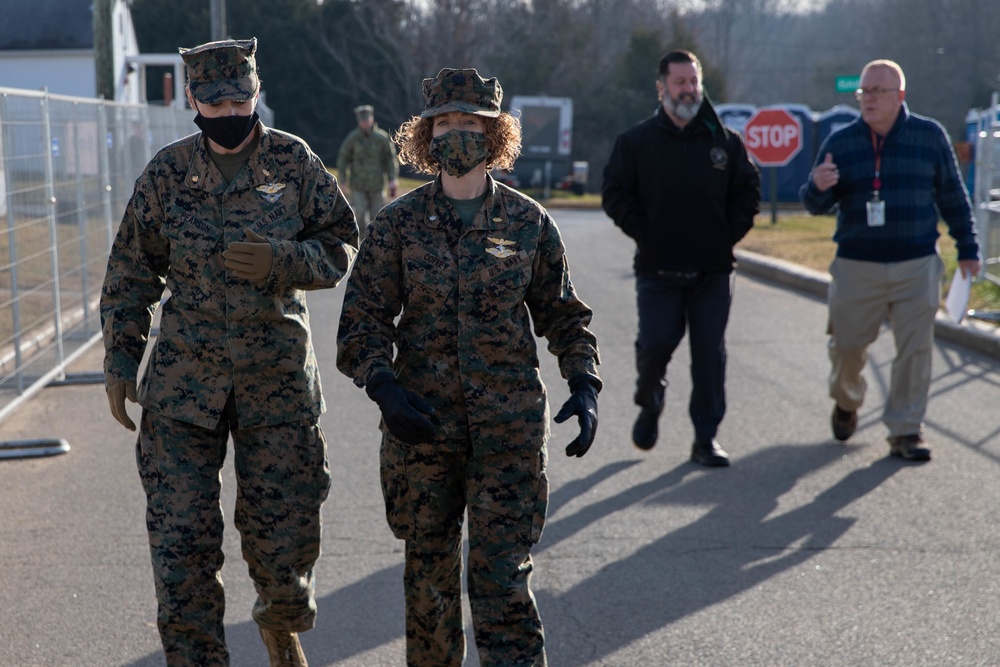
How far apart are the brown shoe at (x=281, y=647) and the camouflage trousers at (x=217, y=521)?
47mm

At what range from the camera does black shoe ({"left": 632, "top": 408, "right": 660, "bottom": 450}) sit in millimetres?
7121

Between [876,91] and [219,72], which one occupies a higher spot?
[219,72]

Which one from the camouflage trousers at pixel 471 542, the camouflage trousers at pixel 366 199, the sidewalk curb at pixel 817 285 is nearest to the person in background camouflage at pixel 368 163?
the camouflage trousers at pixel 366 199

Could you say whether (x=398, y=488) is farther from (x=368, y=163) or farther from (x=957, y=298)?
(x=368, y=163)

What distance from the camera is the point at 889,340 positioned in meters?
11.0

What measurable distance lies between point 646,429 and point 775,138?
15.1m

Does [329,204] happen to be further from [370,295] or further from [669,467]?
[669,467]

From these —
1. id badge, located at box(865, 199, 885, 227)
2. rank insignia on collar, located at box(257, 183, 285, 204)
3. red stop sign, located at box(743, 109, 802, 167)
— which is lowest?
red stop sign, located at box(743, 109, 802, 167)

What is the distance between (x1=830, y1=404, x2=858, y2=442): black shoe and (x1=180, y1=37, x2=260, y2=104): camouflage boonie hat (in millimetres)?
4755

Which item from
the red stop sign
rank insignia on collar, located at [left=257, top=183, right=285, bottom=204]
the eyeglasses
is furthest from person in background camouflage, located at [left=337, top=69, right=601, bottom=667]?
the red stop sign

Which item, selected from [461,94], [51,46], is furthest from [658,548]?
[51,46]

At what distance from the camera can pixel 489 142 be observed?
365cm

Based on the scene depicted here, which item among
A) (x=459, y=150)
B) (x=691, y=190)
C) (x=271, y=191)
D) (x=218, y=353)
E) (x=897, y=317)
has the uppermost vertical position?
(x=459, y=150)

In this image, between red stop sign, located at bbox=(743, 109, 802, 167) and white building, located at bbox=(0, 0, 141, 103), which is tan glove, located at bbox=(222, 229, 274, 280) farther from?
white building, located at bbox=(0, 0, 141, 103)
